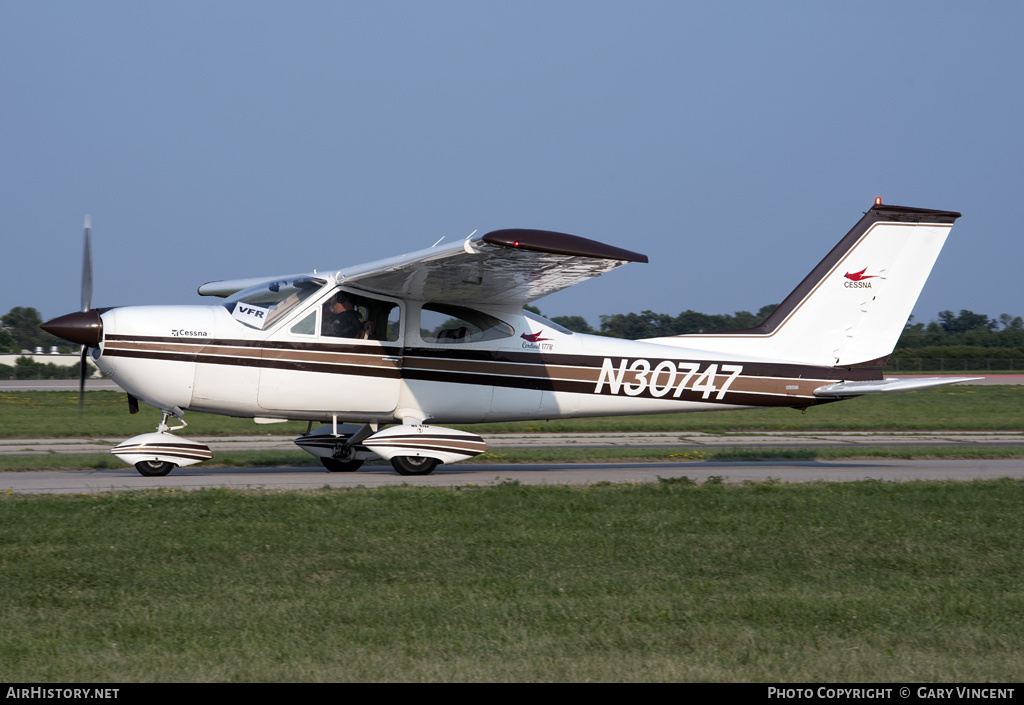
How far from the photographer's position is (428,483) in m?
11.0

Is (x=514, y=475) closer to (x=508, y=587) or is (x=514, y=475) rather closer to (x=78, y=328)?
(x=78, y=328)

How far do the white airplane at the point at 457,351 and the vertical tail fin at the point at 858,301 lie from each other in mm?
21

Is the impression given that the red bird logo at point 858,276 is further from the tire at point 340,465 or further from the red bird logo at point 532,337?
the tire at point 340,465

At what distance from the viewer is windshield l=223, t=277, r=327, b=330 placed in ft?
37.6

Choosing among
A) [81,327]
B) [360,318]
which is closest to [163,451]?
[81,327]

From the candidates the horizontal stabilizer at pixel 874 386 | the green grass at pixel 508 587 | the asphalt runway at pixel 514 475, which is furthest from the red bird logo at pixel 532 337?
the horizontal stabilizer at pixel 874 386

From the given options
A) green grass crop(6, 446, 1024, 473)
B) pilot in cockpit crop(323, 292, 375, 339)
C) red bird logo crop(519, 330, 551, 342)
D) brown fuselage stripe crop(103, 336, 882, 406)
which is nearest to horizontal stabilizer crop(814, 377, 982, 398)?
brown fuselage stripe crop(103, 336, 882, 406)

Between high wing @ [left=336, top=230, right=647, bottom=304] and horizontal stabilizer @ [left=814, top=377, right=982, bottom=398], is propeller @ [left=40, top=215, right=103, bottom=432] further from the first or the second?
horizontal stabilizer @ [left=814, top=377, right=982, bottom=398]

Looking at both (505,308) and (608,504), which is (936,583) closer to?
(608,504)

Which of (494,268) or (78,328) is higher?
(494,268)

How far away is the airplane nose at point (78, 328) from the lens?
10672mm

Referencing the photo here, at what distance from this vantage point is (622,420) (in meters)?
26.0

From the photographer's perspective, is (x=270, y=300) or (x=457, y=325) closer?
(x=270, y=300)

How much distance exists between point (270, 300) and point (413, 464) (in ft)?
9.37
